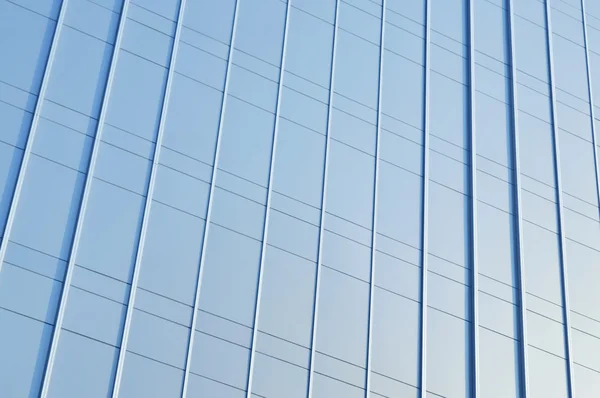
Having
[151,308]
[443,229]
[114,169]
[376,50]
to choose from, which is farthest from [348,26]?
[151,308]

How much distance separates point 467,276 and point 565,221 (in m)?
2.77

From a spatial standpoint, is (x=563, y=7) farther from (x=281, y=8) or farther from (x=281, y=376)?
(x=281, y=376)

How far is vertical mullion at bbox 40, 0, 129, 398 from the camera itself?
1359cm

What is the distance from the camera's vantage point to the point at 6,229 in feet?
46.3

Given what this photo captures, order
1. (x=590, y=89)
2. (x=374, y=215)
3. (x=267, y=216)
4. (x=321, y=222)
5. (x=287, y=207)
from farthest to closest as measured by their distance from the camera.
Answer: (x=590, y=89)
(x=374, y=215)
(x=321, y=222)
(x=287, y=207)
(x=267, y=216)

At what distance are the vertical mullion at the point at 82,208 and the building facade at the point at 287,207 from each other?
0.11 ft

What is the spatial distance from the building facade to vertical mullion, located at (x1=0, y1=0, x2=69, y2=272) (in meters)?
0.03

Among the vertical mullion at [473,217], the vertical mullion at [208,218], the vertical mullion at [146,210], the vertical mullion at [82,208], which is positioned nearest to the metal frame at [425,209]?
the vertical mullion at [473,217]

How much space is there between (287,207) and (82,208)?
10.5 feet

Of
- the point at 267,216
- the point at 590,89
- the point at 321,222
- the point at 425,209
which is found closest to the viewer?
the point at 267,216

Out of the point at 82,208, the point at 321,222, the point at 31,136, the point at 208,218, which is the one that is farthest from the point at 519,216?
the point at 31,136

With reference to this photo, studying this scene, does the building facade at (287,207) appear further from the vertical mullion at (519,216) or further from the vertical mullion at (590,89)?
the vertical mullion at (590,89)

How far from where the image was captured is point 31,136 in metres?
14.9

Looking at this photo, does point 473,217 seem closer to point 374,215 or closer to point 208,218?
point 374,215
